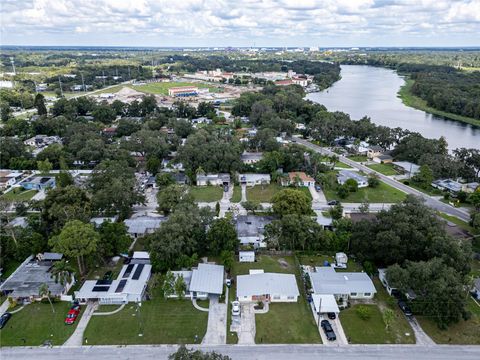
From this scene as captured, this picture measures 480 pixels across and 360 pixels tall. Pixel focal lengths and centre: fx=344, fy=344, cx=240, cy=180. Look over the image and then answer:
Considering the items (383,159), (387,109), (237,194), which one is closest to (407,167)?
(383,159)

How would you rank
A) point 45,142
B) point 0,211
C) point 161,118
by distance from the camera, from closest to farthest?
point 0,211, point 45,142, point 161,118

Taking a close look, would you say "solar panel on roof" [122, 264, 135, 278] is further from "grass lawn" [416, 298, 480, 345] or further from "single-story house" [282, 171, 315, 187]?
"single-story house" [282, 171, 315, 187]

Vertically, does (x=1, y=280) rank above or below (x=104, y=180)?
below

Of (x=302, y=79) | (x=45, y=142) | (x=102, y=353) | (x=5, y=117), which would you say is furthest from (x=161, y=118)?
(x=302, y=79)

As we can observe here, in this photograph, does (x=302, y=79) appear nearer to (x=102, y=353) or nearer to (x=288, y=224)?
(x=288, y=224)

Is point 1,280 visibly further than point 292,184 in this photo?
No

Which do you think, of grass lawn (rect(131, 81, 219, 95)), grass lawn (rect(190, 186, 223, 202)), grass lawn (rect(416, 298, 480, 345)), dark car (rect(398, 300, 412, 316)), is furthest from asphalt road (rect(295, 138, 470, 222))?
grass lawn (rect(131, 81, 219, 95))

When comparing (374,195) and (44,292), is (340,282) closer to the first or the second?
(374,195)
